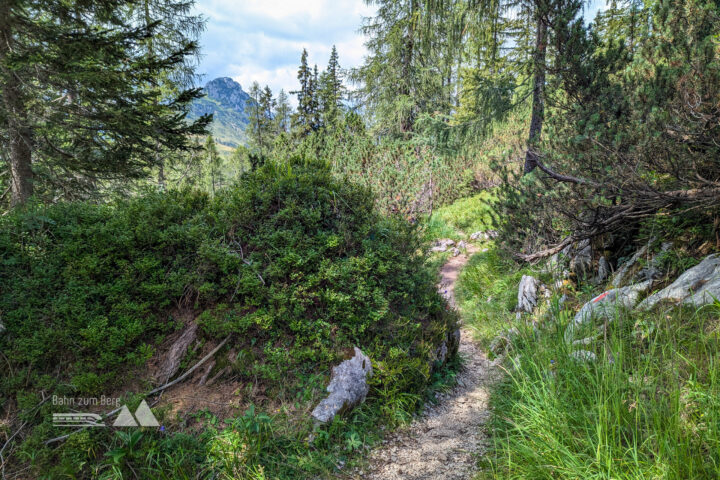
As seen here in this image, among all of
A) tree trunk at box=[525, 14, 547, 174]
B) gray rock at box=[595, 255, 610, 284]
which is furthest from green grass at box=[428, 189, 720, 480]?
tree trunk at box=[525, 14, 547, 174]

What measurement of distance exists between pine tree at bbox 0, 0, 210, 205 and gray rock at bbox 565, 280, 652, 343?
727 cm

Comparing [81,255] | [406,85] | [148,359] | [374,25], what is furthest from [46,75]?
[374,25]

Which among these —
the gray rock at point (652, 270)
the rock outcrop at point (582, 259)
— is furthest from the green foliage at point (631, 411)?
the rock outcrop at point (582, 259)

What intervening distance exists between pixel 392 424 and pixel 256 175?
3.30 metres

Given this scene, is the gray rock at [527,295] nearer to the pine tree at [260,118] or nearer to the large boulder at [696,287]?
the large boulder at [696,287]

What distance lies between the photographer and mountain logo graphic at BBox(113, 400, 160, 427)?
2.34 metres

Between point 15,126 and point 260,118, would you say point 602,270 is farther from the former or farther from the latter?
point 260,118

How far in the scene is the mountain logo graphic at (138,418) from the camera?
234 cm

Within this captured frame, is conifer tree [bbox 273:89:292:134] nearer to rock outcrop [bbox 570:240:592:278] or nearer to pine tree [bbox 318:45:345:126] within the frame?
pine tree [bbox 318:45:345:126]

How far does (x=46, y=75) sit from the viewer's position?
5.26 m

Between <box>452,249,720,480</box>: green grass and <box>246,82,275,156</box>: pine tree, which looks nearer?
<box>452,249,720,480</box>: green grass

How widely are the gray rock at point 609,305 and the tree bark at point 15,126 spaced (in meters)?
8.16

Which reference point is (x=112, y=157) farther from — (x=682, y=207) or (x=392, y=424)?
(x=682, y=207)

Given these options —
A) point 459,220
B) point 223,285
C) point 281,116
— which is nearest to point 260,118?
point 281,116
